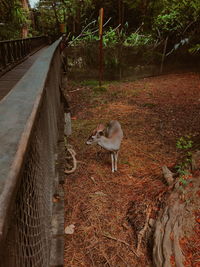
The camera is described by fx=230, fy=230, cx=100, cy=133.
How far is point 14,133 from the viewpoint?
3.15ft

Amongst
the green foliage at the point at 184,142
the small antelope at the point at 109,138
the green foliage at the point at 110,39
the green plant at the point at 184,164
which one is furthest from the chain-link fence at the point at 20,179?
the green foliage at the point at 110,39

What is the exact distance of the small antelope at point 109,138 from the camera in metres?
3.96

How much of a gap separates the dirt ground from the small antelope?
0.41 metres

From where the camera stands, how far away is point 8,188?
2.16ft

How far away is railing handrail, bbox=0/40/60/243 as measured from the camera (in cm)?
64

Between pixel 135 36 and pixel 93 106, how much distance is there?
5.57m

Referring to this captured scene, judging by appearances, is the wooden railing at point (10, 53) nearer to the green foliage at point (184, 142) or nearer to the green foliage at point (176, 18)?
the green foliage at point (184, 142)

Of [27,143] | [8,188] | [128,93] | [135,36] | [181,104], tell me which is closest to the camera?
[8,188]

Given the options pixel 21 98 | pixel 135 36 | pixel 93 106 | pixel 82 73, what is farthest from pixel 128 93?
pixel 21 98

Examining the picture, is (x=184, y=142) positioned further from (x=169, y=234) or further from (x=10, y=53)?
(x=10, y=53)

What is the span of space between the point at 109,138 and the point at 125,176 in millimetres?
731

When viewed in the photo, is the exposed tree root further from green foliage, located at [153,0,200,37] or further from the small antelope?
green foliage, located at [153,0,200,37]

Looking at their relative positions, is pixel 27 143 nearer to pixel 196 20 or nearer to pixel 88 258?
pixel 88 258

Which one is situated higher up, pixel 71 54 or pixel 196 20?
pixel 196 20
